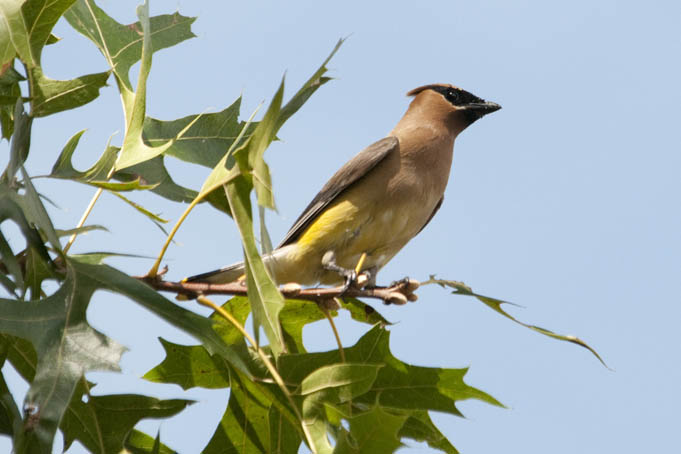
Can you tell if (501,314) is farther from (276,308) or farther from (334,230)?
(334,230)

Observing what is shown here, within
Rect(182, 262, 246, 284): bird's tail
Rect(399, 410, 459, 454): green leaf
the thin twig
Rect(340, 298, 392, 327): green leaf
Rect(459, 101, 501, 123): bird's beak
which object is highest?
Rect(459, 101, 501, 123): bird's beak

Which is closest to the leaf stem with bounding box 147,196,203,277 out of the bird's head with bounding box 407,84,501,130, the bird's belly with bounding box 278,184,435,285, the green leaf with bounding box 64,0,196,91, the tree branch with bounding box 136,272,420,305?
the tree branch with bounding box 136,272,420,305

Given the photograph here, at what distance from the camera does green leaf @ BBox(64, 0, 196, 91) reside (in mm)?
4273

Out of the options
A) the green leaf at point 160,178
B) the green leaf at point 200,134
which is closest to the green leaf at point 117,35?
the green leaf at point 200,134

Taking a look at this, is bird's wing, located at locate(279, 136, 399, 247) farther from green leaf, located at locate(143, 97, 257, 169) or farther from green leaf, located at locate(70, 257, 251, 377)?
green leaf, located at locate(70, 257, 251, 377)

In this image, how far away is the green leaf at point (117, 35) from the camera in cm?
427

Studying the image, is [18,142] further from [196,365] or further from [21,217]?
[196,365]

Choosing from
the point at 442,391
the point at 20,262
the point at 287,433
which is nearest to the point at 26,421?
the point at 20,262

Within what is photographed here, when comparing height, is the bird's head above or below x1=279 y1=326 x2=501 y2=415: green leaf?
above

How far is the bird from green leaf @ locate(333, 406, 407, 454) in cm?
222

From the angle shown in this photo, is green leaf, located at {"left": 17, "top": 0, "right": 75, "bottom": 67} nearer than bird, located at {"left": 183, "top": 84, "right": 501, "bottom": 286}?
Yes

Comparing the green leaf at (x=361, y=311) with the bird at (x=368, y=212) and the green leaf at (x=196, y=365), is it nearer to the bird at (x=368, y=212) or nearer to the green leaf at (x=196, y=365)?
the green leaf at (x=196, y=365)

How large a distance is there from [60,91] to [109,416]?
121 centimetres

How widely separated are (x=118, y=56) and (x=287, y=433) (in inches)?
75.5
